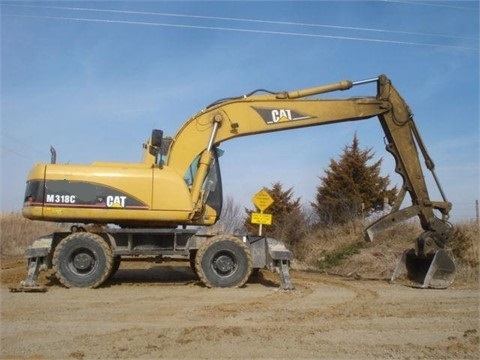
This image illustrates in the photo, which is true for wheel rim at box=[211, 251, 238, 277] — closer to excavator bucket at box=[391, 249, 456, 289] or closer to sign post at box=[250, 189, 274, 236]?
excavator bucket at box=[391, 249, 456, 289]

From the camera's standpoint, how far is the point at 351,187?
27109 millimetres

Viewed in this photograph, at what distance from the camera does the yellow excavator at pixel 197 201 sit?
11.6 metres

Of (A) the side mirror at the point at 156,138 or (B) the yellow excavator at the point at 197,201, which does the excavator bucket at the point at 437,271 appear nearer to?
(B) the yellow excavator at the point at 197,201

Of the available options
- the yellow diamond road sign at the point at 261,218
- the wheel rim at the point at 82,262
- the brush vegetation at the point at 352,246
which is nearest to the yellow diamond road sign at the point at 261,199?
the yellow diamond road sign at the point at 261,218

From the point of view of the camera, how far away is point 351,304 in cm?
948

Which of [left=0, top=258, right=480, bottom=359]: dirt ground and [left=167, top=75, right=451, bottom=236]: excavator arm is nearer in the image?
[left=0, top=258, right=480, bottom=359]: dirt ground

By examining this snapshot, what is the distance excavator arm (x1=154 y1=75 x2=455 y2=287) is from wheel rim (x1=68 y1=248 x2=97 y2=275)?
2.59 metres

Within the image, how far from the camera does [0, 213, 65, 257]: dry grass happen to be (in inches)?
975

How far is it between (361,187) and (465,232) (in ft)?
27.1

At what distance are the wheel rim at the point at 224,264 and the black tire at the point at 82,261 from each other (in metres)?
2.32

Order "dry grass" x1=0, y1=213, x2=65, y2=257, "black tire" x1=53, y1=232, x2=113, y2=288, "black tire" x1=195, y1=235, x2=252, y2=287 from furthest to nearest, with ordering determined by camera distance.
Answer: "dry grass" x1=0, y1=213, x2=65, y2=257 < "black tire" x1=195, y1=235, x2=252, y2=287 < "black tire" x1=53, y1=232, x2=113, y2=288

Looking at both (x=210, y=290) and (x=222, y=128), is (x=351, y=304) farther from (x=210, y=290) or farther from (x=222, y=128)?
(x=222, y=128)

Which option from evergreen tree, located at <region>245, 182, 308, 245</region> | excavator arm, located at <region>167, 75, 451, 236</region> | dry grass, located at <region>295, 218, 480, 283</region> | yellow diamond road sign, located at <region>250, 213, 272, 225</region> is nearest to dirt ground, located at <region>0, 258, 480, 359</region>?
excavator arm, located at <region>167, 75, 451, 236</region>

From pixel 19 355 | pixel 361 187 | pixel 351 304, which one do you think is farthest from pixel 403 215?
pixel 361 187
